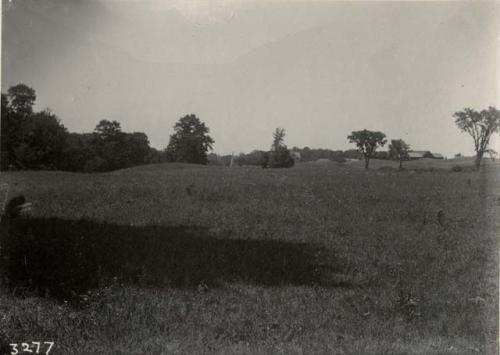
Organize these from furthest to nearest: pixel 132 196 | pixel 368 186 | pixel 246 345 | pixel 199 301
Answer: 1. pixel 368 186
2. pixel 132 196
3. pixel 199 301
4. pixel 246 345

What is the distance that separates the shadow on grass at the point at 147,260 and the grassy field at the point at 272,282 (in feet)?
0.16

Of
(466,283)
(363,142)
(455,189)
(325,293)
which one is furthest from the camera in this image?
(363,142)

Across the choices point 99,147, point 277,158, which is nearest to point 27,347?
point 277,158

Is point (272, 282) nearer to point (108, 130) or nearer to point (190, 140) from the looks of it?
point (190, 140)

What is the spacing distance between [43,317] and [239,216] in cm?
842

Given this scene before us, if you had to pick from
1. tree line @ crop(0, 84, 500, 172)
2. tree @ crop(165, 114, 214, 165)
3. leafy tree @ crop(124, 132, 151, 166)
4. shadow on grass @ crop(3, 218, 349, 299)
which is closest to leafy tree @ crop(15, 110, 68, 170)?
tree line @ crop(0, 84, 500, 172)

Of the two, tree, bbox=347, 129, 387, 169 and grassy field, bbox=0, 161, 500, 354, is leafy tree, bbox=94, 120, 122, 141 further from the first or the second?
grassy field, bbox=0, 161, 500, 354

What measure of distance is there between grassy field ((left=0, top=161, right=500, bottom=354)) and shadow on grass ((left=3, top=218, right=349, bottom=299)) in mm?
48

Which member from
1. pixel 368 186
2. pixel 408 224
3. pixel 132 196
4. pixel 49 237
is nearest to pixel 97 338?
pixel 49 237

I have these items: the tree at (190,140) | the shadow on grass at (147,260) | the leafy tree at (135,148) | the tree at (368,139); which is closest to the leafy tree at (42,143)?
the tree at (190,140)

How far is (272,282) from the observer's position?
7.89 metres

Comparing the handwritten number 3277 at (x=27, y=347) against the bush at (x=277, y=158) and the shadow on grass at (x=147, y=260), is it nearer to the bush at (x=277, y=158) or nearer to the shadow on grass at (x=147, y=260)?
the shadow on grass at (x=147, y=260)

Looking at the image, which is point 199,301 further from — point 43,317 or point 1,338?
point 1,338

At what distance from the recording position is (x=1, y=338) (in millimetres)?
5539
